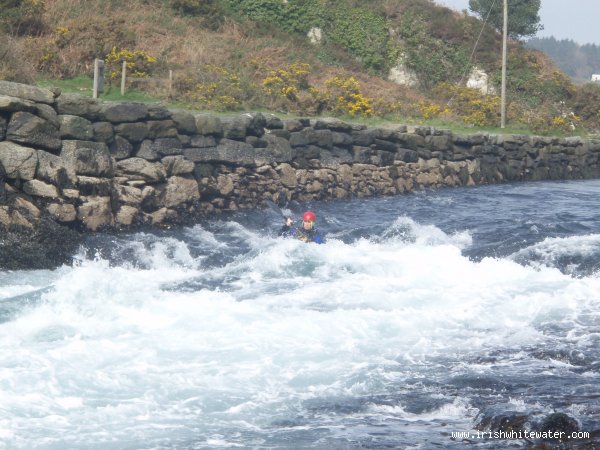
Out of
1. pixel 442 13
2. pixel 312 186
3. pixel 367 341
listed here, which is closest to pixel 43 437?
pixel 367 341

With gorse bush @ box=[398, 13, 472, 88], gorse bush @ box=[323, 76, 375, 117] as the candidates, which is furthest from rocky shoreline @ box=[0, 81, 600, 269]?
gorse bush @ box=[398, 13, 472, 88]

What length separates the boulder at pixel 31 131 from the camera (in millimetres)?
13641

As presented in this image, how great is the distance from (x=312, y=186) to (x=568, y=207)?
6.01m

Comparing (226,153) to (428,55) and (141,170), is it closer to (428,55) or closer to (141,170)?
(141,170)

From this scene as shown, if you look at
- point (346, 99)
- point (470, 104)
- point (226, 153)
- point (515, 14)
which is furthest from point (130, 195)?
point (515, 14)

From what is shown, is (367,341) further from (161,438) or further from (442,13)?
(442,13)

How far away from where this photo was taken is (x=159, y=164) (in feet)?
52.2

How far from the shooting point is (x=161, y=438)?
7.46 meters

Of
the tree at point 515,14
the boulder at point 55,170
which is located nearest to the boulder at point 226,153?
the boulder at point 55,170

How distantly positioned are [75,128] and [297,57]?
54.6ft

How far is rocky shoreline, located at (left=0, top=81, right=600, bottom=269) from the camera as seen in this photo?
533 inches

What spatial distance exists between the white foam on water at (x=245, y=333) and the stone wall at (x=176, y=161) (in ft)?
4.41

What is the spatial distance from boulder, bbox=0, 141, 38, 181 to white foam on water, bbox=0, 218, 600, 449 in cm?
172

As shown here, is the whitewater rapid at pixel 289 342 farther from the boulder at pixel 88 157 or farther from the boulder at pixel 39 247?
the boulder at pixel 88 157
